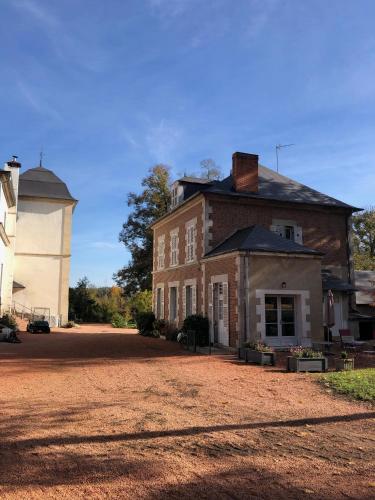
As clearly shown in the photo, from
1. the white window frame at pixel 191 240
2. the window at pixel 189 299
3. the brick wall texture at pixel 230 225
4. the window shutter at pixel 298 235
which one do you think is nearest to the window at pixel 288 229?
the window shutter at pixel 298 235

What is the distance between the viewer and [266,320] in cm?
1400

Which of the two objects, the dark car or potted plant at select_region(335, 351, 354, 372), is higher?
the dark car

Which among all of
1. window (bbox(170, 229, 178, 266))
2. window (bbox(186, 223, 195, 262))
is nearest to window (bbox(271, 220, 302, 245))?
window (bbox(186, 223, 195, 262))

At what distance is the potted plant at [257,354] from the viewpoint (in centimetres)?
1120

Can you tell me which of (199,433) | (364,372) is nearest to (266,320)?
(364,372)

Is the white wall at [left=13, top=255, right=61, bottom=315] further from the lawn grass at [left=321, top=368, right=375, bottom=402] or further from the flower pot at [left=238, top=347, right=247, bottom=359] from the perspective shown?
the lawn grass at [left=321, top=368, right=375, bottom=402]

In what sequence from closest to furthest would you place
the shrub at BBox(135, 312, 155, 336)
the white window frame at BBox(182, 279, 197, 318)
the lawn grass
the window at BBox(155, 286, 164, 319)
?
the lawn grass, the white window frame at BBox(182, 279, 197, 318), the shrub at BBox(135, 312, 155, 336), the window at BBox(155, 286, 164, 319)

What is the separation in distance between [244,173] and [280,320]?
22.1ft

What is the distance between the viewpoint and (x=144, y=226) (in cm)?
3694

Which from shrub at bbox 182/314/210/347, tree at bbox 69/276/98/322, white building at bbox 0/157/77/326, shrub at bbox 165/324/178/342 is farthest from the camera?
tree at bbox 69/276/98/322

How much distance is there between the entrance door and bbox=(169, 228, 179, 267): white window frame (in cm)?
726

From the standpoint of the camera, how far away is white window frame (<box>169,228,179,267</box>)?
20672mm

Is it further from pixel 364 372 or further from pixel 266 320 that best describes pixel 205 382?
pixel 266 320

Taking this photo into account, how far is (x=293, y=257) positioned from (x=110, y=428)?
33.1 ft
